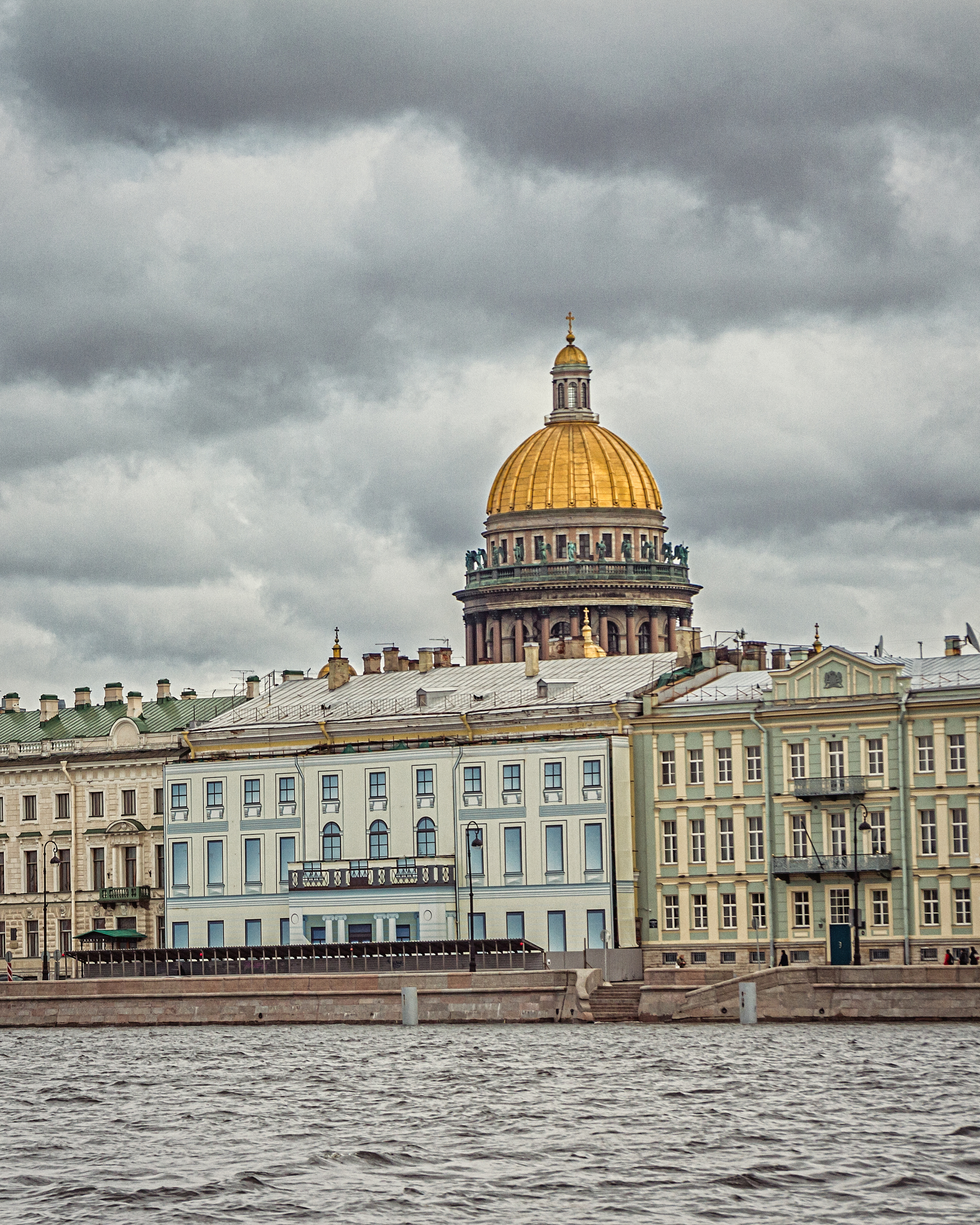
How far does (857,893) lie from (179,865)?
75.3 feet

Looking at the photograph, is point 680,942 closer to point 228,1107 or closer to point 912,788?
point 912,788

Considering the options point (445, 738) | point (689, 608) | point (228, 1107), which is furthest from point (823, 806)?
point (689, 608)

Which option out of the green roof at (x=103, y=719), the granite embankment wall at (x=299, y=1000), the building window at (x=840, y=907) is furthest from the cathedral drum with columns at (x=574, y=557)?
the granite embankment wall at (x=299, y=1000)

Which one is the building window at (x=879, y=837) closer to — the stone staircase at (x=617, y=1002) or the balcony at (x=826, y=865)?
the balcony at (x=826, y=865)

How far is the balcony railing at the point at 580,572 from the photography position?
5359 inches

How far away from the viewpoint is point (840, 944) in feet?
273

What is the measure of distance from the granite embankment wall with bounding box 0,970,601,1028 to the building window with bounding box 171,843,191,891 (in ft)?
47.5

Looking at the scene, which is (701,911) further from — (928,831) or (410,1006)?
(410,1006)

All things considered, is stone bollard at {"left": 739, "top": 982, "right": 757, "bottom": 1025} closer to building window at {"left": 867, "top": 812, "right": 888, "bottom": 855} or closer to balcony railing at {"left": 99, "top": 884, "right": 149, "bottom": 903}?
building window at {"left": 867, "top": 812, "right": 888, "bottom": 855}

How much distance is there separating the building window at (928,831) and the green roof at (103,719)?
26983 mm

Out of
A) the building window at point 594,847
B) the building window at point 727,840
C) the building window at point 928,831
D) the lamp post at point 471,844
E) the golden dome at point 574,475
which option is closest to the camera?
the building window at point 928,831

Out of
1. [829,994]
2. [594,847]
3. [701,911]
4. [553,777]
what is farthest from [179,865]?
[829,994]

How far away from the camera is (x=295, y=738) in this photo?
9506cm

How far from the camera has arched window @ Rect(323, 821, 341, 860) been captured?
91.5 metres
